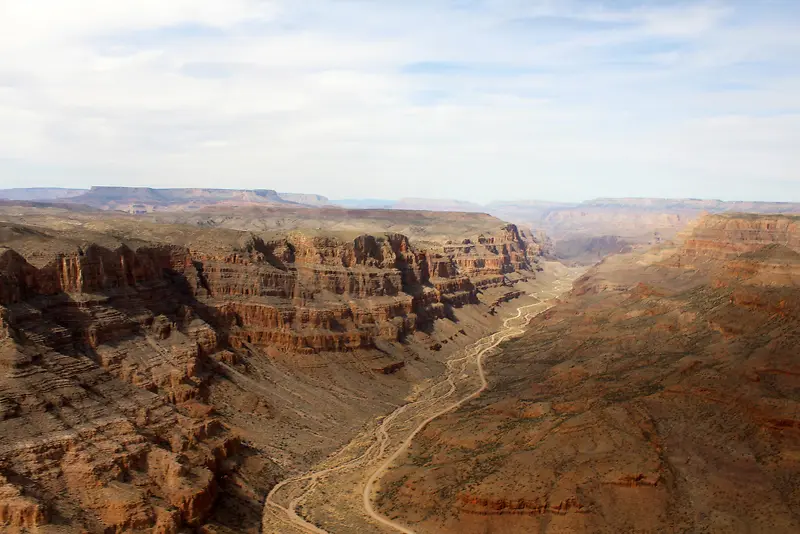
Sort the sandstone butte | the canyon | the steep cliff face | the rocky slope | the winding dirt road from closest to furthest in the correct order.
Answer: the sandstone butte < the canyon < the rocky slope < the winding dirt road < the steep cliff face

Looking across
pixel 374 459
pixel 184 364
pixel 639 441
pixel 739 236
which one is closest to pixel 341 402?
pixel 374 459

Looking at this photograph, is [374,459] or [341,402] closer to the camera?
[374,459]

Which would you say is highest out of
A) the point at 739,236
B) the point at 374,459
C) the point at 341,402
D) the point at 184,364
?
the point at 739,236

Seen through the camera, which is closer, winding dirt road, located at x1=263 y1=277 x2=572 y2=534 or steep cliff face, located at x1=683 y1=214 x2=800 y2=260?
winding dirt road, located at x1=263 y1=277 x2=572 y2=534

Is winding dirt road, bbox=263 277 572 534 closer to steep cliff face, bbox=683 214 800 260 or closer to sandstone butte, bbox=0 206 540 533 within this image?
sandstone butte, bbox=0 206 540 533

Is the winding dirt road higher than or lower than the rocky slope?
lower

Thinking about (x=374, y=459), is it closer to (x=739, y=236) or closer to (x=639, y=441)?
(x=639, y=441)

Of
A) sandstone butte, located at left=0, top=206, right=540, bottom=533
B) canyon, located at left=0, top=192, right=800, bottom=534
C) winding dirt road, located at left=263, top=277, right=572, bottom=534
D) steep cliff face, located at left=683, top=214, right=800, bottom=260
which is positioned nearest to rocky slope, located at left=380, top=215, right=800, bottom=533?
canyon, located at left=0, top=192, right=800, bottom=534
